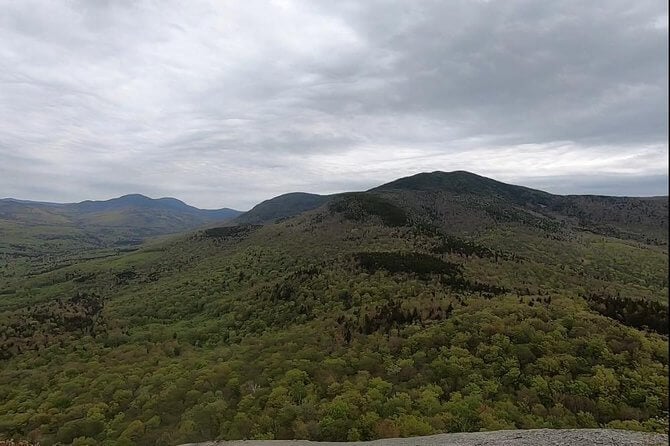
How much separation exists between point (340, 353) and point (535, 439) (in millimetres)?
13448

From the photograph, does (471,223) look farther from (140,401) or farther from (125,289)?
(140,401)

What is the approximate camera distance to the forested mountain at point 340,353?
58.1ft

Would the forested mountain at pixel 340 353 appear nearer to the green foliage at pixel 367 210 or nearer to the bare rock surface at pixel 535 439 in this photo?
the bare rock surface at pixel 535 439

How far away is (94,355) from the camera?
110 feet

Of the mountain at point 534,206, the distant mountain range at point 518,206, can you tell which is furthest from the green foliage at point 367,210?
the mountain at point 534,206

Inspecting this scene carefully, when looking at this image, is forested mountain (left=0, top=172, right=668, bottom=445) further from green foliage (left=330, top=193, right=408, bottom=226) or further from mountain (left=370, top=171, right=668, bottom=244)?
mountain (left=370, top=171, right=668, bottom=244)

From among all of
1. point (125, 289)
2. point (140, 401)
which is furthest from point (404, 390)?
point (125, 289)

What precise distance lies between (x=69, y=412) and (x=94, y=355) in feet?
41.6

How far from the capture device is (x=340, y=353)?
83.7ft

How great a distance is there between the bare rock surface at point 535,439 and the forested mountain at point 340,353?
0.95m

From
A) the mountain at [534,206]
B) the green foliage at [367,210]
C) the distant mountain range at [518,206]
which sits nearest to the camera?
the green foliage at [367,210]

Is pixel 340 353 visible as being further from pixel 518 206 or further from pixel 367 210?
pixel 518 206

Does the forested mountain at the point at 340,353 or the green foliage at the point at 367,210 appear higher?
the green foliage at the point at 367,210

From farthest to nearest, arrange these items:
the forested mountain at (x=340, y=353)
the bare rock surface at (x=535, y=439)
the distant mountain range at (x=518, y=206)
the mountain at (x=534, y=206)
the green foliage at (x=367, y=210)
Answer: the mountain at (x=534, y=206) < the distant mountain range at (x=518, y=206) < the green foliage at (x=367, y=210) < the forested mountain at (x=340, y=353) < the bare rock surface at (x=535, y=439)
